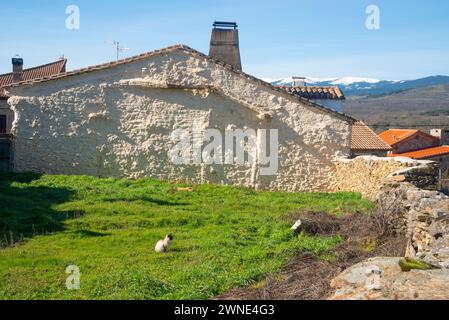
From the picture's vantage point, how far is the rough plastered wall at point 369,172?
14344 mm

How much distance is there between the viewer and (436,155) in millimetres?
34500

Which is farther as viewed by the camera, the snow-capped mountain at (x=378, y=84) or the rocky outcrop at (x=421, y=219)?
the snow-capped mountain at (x=378, y=84)

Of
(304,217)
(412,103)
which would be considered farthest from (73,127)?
(412,103)

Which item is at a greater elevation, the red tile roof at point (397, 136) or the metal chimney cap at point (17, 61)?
the metal chimney cap at point (17, 61)

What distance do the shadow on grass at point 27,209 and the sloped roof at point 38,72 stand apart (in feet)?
51.6

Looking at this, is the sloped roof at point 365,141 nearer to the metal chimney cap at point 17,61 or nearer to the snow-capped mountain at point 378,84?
the metal chimney cap at point 17,61

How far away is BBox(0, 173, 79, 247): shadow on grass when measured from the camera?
11.0 meters

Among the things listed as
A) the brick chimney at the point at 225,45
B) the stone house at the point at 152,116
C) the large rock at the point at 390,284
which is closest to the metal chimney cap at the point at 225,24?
the brick chimney at the point at 225,45

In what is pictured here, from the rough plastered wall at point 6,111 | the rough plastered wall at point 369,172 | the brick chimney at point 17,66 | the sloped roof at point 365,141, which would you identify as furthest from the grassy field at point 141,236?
the brick chimney at point 17,66

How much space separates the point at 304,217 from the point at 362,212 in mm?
1654

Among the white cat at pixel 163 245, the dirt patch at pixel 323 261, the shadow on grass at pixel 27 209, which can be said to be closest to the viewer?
the dirt patch at pixel 323 261
